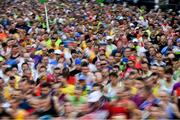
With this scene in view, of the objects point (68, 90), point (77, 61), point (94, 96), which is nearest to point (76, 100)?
point (94, 96)

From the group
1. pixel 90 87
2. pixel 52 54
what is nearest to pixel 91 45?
pixel 52 54

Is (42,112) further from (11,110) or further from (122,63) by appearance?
(122,63)

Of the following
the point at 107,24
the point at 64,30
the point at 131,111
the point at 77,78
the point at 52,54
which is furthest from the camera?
the point at 107,24

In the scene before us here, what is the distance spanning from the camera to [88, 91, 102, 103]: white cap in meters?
8.16

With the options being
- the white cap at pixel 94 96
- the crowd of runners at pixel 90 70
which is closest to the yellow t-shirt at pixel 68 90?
the crowd of runners at pixel 90 70

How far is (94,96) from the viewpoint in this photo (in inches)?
329

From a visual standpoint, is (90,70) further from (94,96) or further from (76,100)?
(76,100)

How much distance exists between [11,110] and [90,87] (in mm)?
2180

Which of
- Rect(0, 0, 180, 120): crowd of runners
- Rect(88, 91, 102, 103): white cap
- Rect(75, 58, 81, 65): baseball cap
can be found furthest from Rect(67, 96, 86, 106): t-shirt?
Rect(75, 58, 81, 65): baseball cap

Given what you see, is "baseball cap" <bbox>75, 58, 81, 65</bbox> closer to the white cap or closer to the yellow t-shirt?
the yellow t-shirt

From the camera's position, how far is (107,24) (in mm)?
18625

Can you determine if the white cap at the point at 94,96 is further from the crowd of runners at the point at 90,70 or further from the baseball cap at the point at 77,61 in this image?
the baseball cap at the point at 77,61

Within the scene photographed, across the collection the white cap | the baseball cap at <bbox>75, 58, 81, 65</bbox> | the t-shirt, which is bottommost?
the baseball cap at <bbox>75, 58, 81, 65</bbox>

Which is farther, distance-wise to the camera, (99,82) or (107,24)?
(107,24)
